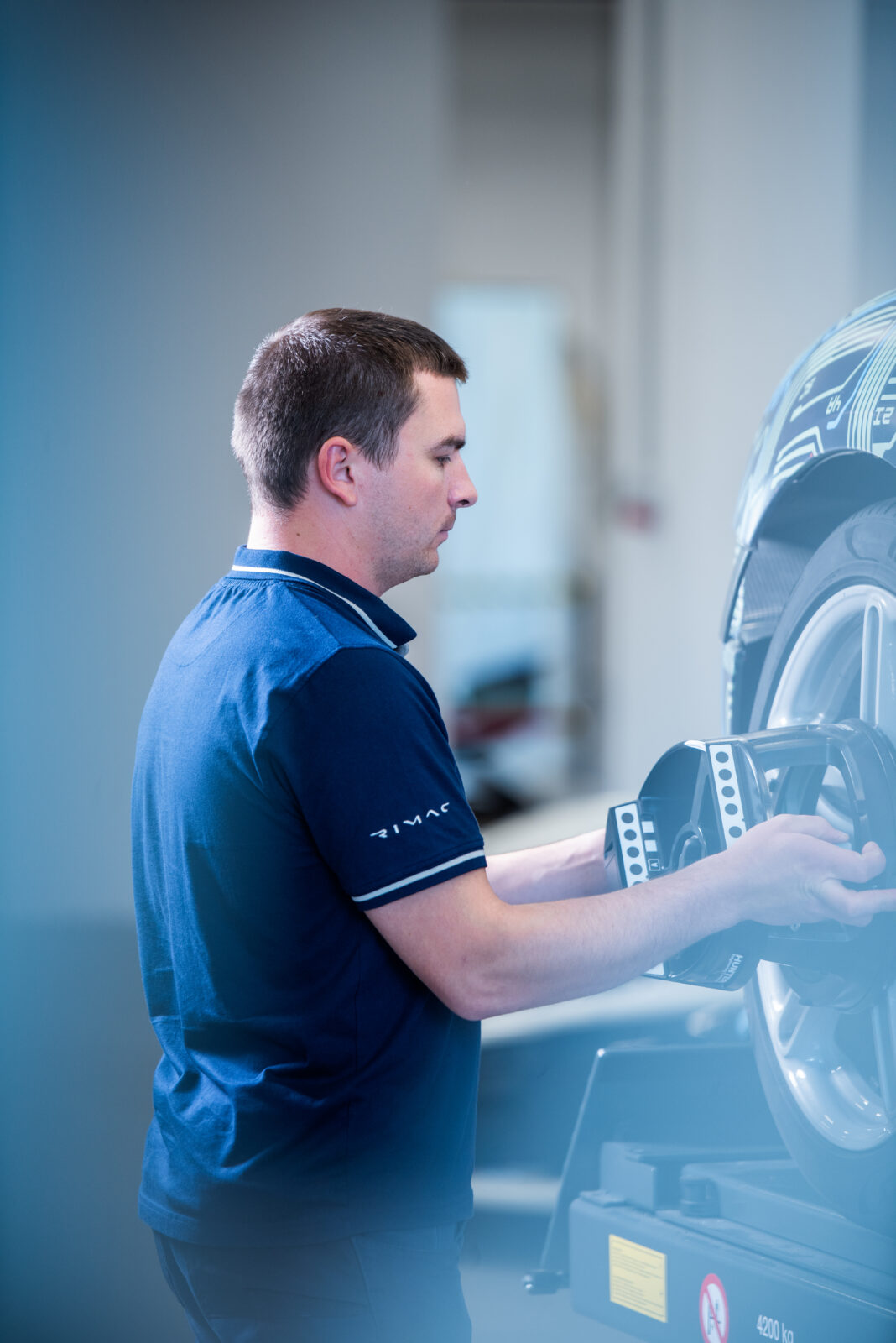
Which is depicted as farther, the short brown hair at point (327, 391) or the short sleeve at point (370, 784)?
the short brown hair at point (327, 391)

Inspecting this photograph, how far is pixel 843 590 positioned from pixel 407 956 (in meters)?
0.58

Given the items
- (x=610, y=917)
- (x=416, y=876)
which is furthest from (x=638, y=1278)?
(x=416, y=876)

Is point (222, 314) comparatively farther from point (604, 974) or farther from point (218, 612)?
point (604, 974)

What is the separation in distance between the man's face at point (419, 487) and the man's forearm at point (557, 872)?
425mm

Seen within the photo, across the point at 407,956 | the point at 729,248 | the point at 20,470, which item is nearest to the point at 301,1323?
the point at 407,956

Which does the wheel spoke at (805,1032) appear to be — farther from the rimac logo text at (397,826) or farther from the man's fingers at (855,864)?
the rimac logo text at (397,826)

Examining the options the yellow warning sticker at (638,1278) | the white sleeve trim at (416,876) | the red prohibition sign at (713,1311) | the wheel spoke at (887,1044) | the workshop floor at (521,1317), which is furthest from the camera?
the workshop floor at (521,1317)

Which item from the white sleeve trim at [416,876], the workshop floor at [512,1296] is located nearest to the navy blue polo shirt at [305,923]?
the white sleeve trim at [416,876]

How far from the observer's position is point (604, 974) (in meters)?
1.19

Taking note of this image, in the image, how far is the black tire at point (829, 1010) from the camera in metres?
1.26

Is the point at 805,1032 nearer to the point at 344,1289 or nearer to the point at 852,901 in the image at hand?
the point at 852,901

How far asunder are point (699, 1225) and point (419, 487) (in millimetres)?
875

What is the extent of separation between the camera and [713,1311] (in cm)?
138

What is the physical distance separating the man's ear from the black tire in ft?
1.66
